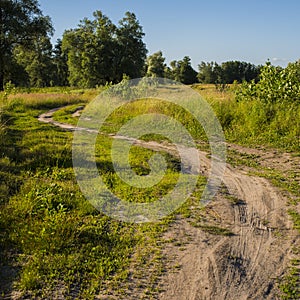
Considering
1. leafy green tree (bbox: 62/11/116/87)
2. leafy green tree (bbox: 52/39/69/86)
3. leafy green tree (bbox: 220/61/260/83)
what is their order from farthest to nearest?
1. leafy green tree (bbox: 220/61/260/83)
2. leafy green tree (bbox: 52/39/69/86)
3. leafy green tree (bbox: 62/11/116/87)

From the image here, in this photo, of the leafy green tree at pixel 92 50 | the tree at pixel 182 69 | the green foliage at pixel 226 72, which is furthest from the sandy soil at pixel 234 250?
the green foliage at pixel 226 72

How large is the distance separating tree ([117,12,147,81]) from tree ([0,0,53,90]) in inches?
452

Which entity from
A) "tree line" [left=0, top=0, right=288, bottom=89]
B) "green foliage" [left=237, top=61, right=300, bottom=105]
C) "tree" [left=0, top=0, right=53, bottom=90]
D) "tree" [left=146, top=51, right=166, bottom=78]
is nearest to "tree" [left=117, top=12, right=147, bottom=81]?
"tree line" [left=0, top=0, right=288, bottom=89]

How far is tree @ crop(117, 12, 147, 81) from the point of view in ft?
132

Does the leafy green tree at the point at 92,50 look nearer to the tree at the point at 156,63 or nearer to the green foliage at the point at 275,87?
the tree at the point at 156,63

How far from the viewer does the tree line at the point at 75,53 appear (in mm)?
28250

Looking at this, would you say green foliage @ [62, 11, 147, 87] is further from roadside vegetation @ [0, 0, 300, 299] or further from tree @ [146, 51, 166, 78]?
roadside vegetation @ [0, 0, 300, 299]

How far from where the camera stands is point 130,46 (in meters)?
40.4

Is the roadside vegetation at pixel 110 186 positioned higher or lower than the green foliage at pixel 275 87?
lower

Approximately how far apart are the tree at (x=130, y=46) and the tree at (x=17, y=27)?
11474 millimetres

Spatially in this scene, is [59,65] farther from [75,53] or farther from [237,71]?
[237,71]

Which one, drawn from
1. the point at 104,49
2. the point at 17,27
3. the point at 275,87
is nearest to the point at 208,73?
the point at 104,49

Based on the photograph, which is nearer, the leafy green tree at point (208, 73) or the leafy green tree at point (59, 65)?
the leafy green tree at point (59, 65)

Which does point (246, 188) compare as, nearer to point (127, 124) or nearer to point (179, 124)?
point (179, 124)
